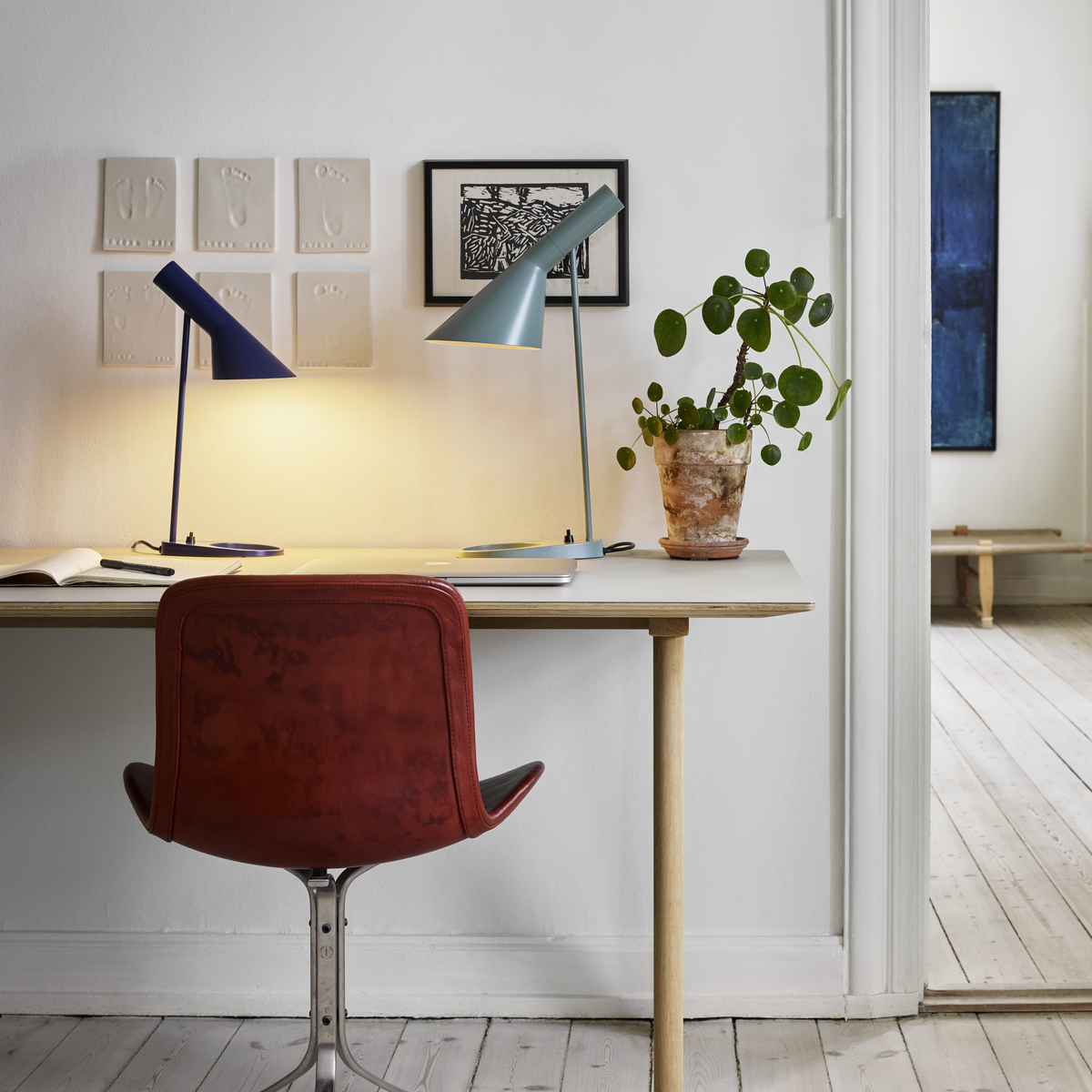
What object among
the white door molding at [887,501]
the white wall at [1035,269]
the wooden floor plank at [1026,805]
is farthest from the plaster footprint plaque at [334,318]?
the white wall at [1035,269]

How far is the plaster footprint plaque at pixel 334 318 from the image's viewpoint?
206 centimetres

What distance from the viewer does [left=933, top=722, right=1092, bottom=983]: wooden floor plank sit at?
A: 2215mm

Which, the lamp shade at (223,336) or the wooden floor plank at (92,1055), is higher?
the lamp shade at (223,336)

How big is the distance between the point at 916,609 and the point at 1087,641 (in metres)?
3.44

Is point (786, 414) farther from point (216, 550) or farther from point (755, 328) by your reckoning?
point (216, 550)

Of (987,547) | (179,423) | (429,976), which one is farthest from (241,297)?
(987,547)

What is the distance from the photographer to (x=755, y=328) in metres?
1.79

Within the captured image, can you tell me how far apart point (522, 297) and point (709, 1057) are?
1367mm

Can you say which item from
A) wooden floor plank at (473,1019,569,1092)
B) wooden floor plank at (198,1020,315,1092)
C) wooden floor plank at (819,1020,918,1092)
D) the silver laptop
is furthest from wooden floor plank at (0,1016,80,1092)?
wooden floor plank at (819,1020,918,1092)

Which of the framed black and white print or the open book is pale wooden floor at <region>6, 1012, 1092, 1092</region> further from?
the framed black and white print

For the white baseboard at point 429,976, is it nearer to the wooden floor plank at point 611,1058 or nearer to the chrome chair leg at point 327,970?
the wooden floor plank at point 611,1058

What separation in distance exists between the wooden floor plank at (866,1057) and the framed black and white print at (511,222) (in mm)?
1408

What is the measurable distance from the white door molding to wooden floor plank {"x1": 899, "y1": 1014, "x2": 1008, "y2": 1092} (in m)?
0.07

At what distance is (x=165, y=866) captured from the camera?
2135 mm
